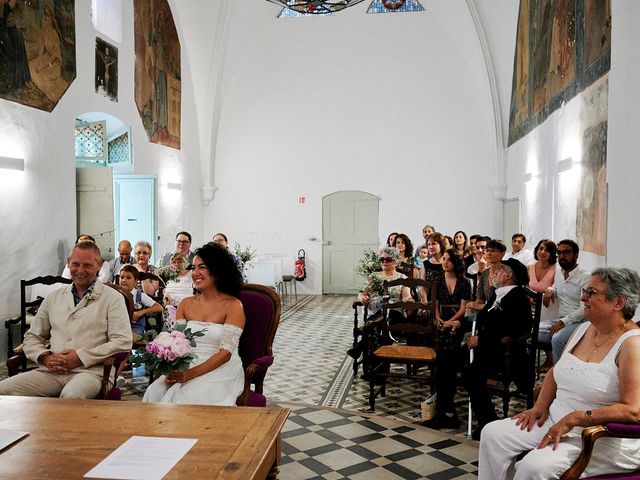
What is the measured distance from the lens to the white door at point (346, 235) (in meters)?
17.7

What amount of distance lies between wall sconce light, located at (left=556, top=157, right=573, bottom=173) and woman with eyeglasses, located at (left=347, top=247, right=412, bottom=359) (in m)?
2.92

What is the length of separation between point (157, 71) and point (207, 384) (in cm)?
1179

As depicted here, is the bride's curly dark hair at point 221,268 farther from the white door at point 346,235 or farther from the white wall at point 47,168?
the white door at point 346,235

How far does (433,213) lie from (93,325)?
1351 cm

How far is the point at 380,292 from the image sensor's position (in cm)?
792

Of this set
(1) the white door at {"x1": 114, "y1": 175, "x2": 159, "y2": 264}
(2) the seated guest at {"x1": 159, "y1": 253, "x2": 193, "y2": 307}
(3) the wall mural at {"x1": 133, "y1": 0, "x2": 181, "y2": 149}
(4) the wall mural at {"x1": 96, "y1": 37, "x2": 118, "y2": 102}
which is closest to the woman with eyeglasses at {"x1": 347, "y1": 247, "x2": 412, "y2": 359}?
(2) the seated guest at {"x1": 159, "y1": 253, "x2": 193, "y2": 307}

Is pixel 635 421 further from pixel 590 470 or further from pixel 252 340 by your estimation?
pixel 252 340

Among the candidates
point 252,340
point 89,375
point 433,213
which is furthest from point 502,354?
point 433,213

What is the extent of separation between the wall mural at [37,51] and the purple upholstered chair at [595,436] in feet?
28.4

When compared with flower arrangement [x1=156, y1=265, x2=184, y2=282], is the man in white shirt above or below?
above

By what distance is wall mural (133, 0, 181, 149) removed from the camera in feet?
45.0

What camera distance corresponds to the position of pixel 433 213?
17.3m

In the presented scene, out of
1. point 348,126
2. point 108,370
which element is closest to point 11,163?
point 108,370

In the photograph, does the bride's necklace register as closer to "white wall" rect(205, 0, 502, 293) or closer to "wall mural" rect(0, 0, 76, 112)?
"wall mural" rect(0, 0, 76, 112)
